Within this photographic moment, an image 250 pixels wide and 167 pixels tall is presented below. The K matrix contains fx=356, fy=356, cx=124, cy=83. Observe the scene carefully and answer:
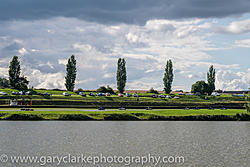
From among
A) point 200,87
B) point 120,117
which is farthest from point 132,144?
point 200,87

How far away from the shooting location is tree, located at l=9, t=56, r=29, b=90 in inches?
6250

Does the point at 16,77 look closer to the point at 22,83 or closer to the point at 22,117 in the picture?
the point at 22,83

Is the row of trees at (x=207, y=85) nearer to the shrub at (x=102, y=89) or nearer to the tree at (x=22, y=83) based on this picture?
the shrub at (x=102, y=89)

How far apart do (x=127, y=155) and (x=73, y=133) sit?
23845mm

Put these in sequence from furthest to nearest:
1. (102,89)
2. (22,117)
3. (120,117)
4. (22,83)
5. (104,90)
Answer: (104,90)
(102,89)
(22,83)
(120,117)
(22,117)

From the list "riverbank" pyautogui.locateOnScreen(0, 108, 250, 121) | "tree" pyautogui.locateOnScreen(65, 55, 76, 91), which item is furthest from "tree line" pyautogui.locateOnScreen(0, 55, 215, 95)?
"riverbank" pyautogui.locateOnScreen(0, 108, 250, 121)

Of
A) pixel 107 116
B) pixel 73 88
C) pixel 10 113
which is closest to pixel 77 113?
pixel 107 116

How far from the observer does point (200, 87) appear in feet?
600

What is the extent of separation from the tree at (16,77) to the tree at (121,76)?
42153 mm

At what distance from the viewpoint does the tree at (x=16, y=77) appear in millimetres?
158750

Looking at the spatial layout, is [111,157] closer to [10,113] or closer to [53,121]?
[53,121]

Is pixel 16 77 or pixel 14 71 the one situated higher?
pixel 14 71

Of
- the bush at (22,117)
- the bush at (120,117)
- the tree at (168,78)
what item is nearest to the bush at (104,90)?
the tree at (168,78)

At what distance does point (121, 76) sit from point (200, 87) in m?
42.8
